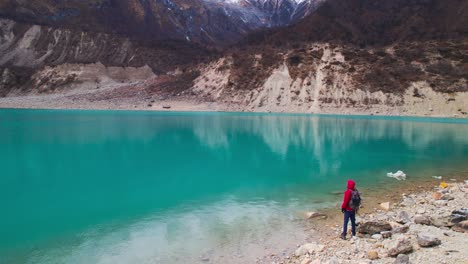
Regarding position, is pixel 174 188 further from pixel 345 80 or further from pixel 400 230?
pixel 345 80

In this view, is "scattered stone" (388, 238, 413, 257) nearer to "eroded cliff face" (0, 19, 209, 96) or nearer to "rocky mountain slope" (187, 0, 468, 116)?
"rocky mountain slope" (187, 0, 468, 116)

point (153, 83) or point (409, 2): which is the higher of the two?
point (409, 2)

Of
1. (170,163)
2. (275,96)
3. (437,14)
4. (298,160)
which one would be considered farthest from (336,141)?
(437,14)

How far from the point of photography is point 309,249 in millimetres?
10117

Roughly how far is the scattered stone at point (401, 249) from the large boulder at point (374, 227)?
1.84m

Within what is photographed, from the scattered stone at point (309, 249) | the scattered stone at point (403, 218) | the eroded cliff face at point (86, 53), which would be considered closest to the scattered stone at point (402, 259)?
the scattered stone at point (309, 249)

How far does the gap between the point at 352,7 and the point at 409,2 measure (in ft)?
53.6

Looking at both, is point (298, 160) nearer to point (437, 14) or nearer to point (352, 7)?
point (437, 14)

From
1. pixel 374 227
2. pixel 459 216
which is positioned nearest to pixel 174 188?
pixel 374 227

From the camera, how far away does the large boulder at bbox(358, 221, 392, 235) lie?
1099cm

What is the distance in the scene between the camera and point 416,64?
8388 cm

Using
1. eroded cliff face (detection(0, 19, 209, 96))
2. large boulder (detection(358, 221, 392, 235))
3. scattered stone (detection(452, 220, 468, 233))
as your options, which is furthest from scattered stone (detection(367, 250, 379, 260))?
eroded cliff face (detection(0, 19, 209, 96))

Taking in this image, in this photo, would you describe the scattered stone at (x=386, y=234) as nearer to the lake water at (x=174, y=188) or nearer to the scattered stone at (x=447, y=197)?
the lake water at (x=174, y=188)

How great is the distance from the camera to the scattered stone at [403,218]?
39.1ft
